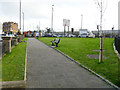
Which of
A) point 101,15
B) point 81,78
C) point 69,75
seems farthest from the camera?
point 101,15

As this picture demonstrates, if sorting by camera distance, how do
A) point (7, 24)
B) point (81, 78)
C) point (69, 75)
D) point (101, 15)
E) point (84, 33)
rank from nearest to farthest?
point (81, 78) < point (69, 75) < point (101, 15) < point (84, 33) < point (7, 24)

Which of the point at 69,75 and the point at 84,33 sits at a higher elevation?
the point at 84,33

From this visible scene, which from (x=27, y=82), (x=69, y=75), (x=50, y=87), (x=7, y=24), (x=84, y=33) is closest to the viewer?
(x=50, y=87)

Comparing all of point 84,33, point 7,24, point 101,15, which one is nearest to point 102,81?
point 101,15

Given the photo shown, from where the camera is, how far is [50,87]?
4.97 metres

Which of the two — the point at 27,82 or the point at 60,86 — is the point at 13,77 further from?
the point at 60,86

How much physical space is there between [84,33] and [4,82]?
2510 inches

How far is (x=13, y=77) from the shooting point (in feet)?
18.8

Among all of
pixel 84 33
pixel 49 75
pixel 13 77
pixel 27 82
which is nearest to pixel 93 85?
pixel 49 75

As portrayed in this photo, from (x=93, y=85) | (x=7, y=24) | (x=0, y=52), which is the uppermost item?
(x=7, y=24)

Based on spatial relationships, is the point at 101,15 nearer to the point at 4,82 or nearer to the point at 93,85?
the point at 93,85

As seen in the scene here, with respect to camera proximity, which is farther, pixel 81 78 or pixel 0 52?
pixel 0 52

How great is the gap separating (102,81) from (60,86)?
167cm

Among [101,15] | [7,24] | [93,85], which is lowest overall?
[93,85]
